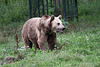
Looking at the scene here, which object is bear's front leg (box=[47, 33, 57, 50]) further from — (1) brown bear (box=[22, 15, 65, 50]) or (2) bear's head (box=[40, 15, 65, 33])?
(2) bear's head (box=[40, 15, 65, 33])

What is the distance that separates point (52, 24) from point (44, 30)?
401mm

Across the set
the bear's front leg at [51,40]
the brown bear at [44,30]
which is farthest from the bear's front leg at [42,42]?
the bear's front leg at [51,40]

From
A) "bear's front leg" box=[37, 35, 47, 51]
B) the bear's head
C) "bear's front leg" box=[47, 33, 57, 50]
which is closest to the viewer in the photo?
the bear's head

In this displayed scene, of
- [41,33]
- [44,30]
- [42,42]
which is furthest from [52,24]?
[42,42]

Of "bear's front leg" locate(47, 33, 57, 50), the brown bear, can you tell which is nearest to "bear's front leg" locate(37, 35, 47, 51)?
the brown bear

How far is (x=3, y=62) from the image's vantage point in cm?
595

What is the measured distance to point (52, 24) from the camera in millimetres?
6730

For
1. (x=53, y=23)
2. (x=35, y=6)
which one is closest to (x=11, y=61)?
(x=53, y=23)

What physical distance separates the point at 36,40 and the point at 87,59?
8.17ft

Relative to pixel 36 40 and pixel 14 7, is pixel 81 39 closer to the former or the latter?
pixel 36 40

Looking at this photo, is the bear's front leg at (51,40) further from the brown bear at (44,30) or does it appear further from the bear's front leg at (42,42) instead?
the bear's front leg at (42,42)

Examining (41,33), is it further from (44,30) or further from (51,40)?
(51,40)

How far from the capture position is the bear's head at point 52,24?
6598mm

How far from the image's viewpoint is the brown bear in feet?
21.9
